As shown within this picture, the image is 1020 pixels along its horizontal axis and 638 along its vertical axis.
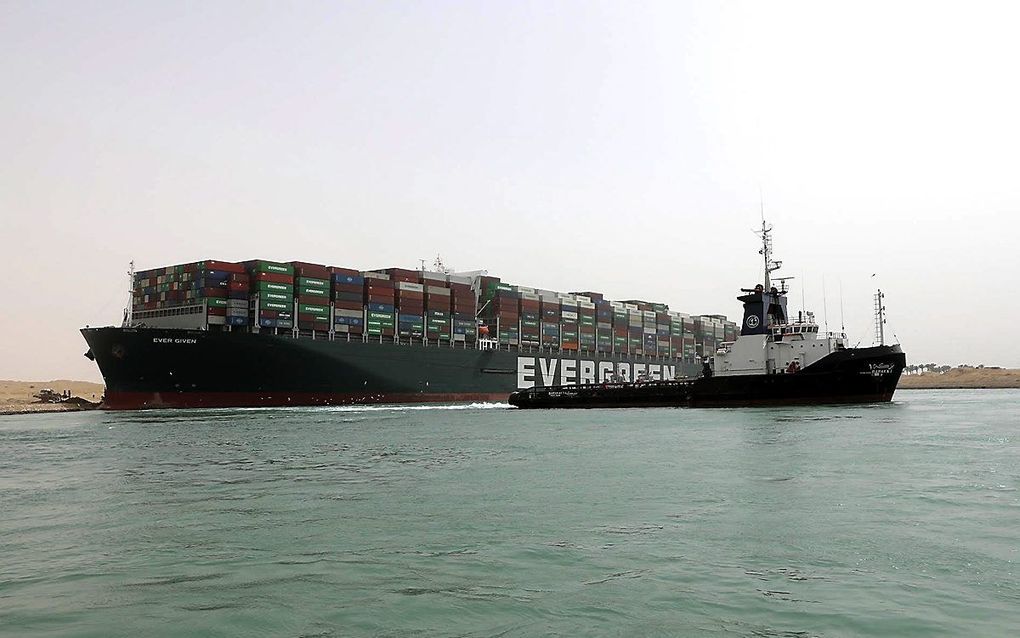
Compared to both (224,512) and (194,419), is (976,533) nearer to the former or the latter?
(224,512)

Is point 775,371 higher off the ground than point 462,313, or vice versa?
point 462,313

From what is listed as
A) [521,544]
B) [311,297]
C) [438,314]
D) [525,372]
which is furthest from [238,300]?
[521,544]

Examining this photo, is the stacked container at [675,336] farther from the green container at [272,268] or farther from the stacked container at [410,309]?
the green container at [272,268]

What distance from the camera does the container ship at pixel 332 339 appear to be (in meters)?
50.7

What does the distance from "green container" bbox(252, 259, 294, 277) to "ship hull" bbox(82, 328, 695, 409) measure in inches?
220

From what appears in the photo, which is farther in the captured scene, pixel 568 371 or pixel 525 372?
pixel 568 371

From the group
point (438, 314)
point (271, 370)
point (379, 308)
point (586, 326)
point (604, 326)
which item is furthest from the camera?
point (604, 326)

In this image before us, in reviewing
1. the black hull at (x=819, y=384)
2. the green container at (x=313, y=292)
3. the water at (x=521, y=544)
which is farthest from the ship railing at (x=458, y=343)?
the water at (x=521, y=544)

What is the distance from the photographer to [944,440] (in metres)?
24.0

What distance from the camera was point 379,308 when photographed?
201ft

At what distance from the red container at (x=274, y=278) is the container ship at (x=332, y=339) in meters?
0.08

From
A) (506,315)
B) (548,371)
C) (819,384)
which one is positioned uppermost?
(506,315)

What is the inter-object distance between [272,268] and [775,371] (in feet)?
121

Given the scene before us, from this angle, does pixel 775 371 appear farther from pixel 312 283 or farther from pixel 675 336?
pixel 675 336
